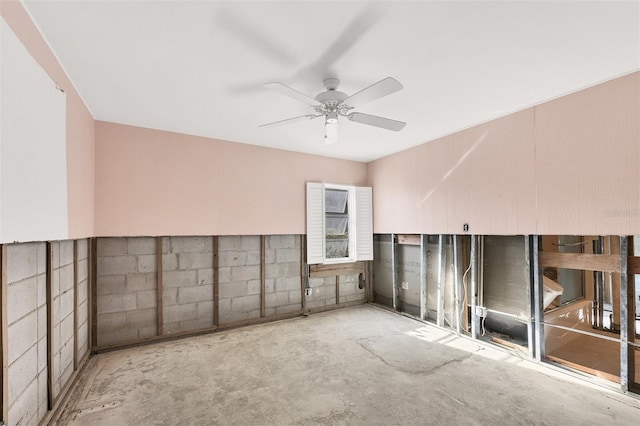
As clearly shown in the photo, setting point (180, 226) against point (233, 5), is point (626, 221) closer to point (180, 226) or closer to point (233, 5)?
point (233, 5)

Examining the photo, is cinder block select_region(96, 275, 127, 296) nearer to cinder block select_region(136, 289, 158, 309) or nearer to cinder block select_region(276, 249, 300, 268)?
cinder block select_region(136, 289, 158, 309)

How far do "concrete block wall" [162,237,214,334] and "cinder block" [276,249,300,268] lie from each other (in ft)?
3.45

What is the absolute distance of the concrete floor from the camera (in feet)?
7.32

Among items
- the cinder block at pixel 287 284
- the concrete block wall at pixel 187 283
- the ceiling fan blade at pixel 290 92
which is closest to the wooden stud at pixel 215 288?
the concrete block wall at pixel 187 283

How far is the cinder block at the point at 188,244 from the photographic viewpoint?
3857mm

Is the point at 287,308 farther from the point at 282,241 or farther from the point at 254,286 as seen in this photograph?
the point at 282,241

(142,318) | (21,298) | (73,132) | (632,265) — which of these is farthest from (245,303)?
(632,265)

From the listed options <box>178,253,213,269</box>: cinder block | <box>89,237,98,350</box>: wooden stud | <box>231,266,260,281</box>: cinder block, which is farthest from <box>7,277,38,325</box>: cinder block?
<box>231,266,260,281</box>: cinder block

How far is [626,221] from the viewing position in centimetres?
237

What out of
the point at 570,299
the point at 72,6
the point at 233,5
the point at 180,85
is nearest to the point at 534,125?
the point at 570,299

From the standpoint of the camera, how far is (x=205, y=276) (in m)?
4.03

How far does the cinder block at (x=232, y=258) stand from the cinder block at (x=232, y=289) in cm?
28

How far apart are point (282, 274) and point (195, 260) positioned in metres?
1.35

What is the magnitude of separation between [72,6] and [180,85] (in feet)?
3.08
